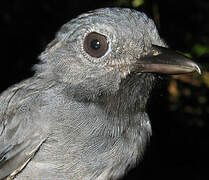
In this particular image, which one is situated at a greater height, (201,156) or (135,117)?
(135,117)

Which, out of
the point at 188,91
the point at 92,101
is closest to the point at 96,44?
the point at 92,101

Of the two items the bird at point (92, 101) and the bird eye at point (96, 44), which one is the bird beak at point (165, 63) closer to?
the bird at point (92, 101)

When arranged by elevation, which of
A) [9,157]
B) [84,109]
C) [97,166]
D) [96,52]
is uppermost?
[96,52]

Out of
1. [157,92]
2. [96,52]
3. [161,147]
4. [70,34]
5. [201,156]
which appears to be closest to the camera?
[96,52]

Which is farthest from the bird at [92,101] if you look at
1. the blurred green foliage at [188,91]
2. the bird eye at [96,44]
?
the blurred green foliage at [188,91]

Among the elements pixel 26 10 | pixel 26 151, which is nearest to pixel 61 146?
pixel 26 151

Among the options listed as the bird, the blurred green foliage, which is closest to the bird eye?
the bird

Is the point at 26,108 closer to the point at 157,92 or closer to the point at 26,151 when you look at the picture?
the point at 26,151
